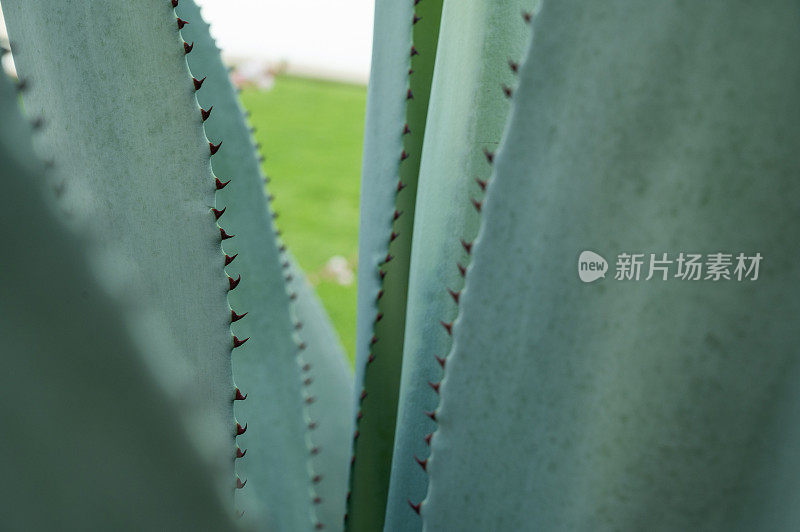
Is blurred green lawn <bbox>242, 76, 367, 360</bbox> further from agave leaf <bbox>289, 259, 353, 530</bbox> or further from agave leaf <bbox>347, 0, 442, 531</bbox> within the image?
agave leaf <bbox>347, 0, 442, 531</bbox>

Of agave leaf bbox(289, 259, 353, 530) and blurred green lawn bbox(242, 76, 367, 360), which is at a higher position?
blurred green lawn bbox(242, 76, 367, 360)

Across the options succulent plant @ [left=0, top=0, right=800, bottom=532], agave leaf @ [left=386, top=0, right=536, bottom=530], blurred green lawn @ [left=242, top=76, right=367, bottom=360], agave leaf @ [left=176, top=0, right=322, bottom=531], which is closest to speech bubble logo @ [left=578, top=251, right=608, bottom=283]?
succulent plant @ [left=0, top=0, right=800, bottom=532]

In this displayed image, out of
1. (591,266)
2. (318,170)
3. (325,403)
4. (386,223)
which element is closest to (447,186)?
(386,223)

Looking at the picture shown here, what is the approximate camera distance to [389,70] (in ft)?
1.77

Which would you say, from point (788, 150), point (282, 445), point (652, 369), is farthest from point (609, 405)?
point (282, 445)

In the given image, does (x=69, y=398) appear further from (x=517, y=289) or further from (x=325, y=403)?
(x=325, y=403)

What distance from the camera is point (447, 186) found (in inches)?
20.2

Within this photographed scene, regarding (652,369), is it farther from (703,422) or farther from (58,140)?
(58,140)

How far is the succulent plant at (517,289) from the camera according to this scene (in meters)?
0.33

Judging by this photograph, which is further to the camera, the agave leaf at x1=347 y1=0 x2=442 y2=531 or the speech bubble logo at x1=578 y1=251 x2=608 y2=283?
the agave leaf at x1=347 y1=0 x2=442 y2=531

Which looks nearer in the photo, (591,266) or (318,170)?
(591,266)

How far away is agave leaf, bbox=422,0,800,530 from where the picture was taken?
355mm

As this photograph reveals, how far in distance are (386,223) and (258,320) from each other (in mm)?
127

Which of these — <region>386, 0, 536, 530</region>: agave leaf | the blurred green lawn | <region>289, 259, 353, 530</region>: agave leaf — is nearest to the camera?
<region>386, 0, 536, 530</region>: agave leaf
